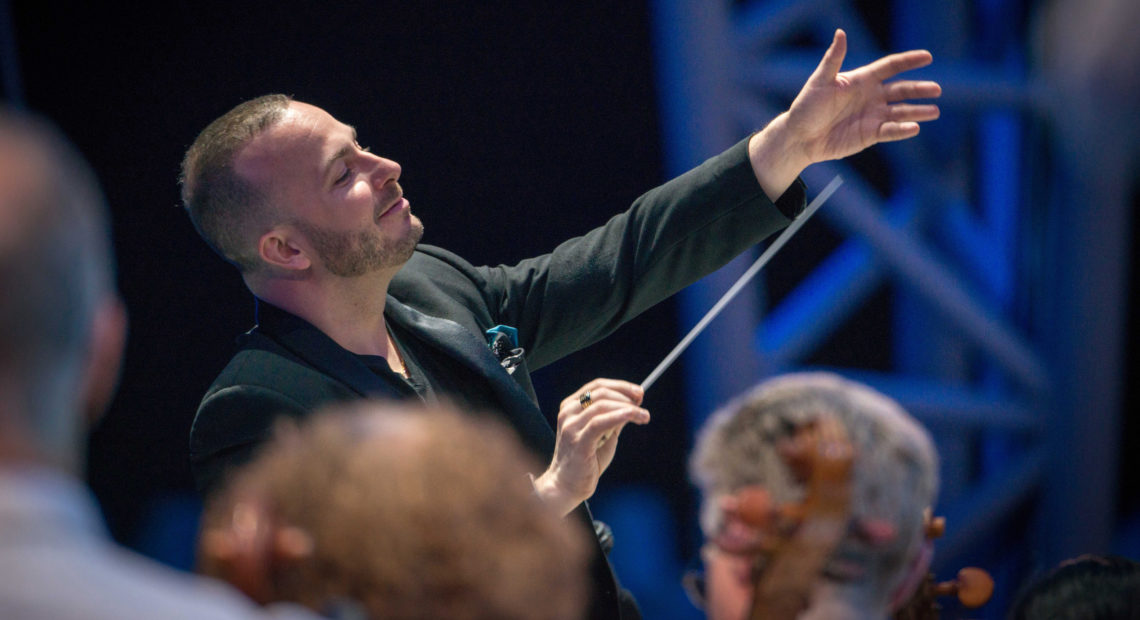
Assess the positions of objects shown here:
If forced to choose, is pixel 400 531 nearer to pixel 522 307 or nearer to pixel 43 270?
pixel 43 270

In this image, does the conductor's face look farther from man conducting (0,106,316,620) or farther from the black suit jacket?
man conducting (0,106,316,620)

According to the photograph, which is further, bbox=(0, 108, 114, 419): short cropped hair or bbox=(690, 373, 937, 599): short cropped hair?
bbox=(690, 373, 937, 599): short cropped hair

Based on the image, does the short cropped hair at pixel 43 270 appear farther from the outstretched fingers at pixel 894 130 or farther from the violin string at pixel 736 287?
the outstretched fingers at pixel 894 130

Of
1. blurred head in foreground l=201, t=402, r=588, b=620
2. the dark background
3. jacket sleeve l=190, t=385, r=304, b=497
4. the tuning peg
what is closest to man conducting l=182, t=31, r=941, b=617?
jacket sleeve l=190, t=385, r=304, b=497

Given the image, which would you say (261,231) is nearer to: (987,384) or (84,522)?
(84,522)

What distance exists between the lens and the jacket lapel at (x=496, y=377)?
1806 mm

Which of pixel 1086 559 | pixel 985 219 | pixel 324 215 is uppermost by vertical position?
pixel 324 215

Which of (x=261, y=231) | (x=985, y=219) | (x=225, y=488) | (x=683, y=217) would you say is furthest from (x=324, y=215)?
(x=985, y=219)

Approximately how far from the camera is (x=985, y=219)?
341 centimetres

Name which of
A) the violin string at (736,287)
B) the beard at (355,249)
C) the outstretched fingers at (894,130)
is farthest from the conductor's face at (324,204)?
the outstretched fingers at (894,130)

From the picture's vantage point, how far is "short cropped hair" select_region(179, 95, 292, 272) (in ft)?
6.05

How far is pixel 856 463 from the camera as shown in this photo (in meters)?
0.94

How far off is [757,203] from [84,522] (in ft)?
4.84

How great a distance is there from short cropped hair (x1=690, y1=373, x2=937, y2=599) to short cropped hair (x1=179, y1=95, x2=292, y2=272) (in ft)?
3.63
